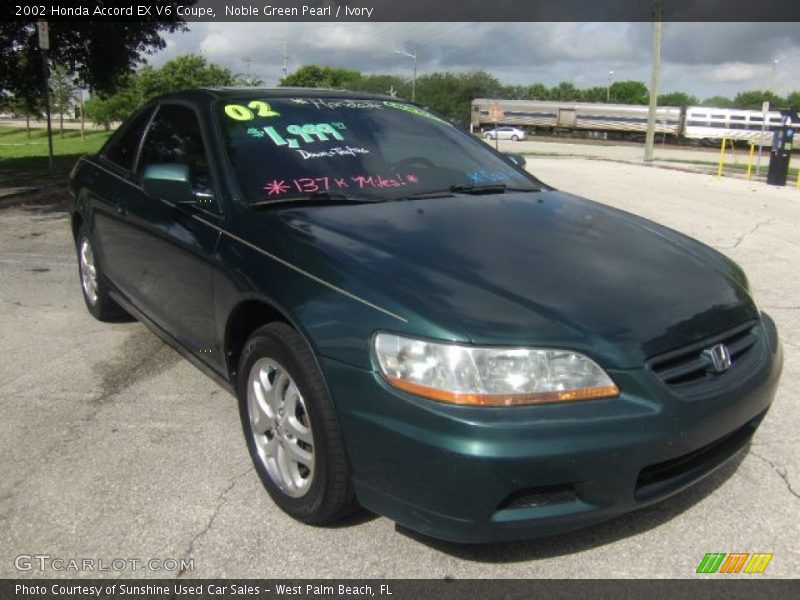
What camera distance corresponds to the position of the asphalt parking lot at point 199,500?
2.40 meters

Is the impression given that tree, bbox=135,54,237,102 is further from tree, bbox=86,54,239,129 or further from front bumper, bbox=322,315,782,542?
front bumper, bbox=322,315,782,542

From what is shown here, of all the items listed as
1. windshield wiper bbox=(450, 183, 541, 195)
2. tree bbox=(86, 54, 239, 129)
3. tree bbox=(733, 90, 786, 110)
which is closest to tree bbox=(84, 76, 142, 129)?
tree bbox=(86, 54, 239, 129)

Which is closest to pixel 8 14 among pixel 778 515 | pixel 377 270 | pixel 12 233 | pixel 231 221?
pixel 12 233

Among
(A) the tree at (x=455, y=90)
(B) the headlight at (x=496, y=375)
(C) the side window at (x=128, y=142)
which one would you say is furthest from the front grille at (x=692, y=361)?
(A) the tree at (x=455, y=90)

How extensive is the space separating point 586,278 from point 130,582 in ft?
6.04

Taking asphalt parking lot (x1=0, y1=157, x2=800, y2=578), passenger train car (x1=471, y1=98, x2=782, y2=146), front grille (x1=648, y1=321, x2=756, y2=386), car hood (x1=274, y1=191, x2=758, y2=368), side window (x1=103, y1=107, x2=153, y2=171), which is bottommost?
asphalt parking lot (x1=0, y1=157, x2=800, y2=578)

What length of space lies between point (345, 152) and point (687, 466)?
2007mm

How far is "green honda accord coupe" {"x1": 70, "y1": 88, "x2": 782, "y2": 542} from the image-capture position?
2072mm

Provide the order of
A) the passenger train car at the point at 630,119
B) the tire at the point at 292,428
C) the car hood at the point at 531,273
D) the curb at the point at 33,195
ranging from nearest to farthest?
1. the car hood at the point at 531,273
2. the tire at the point at 292,428
3. the curb at the point at 33,195
4. the passenger train car at the point at 630,119

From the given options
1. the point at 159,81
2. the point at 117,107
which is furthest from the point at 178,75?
the point at 117,107

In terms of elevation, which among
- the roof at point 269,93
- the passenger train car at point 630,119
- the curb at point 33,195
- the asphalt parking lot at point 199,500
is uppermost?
the passenger train car at point 630,119

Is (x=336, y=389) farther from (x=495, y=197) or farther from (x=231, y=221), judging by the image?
(x=495, y=197)

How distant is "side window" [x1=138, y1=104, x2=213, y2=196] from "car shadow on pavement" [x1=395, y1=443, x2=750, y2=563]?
1.82 metres

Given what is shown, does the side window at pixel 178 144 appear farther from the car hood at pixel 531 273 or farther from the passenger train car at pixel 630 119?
the passenger train car at pixel 630 119
